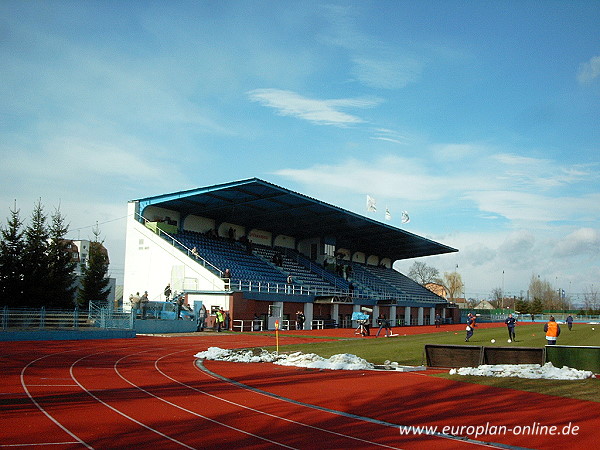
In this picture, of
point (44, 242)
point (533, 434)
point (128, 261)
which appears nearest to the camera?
point (533, 434)

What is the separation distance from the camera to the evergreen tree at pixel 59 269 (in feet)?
121

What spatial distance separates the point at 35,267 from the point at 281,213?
21.4m

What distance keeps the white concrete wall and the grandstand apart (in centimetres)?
8

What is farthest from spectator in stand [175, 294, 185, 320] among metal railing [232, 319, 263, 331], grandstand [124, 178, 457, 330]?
metal railing [232, 319, 263, 331]

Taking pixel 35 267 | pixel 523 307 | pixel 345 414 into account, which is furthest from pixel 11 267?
pixel 523 307

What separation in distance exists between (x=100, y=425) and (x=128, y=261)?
36.0m

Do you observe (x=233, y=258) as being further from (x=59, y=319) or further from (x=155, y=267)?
(x=59, y=319)

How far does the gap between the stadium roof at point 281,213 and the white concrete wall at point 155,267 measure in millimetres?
2508

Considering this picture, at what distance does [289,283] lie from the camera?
157 feet

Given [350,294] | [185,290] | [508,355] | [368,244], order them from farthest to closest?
[368,244]
[350,294]
[185,290]
[508,355]

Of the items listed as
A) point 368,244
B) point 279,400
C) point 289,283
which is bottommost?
point 279,400

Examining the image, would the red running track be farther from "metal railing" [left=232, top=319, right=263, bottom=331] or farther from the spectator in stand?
"metal railing" [left=232, top=319, right=263, bottom=331]

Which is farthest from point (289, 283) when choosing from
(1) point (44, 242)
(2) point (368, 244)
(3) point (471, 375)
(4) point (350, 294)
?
(3) point (471, 375)

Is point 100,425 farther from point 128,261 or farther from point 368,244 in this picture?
point 368,244
